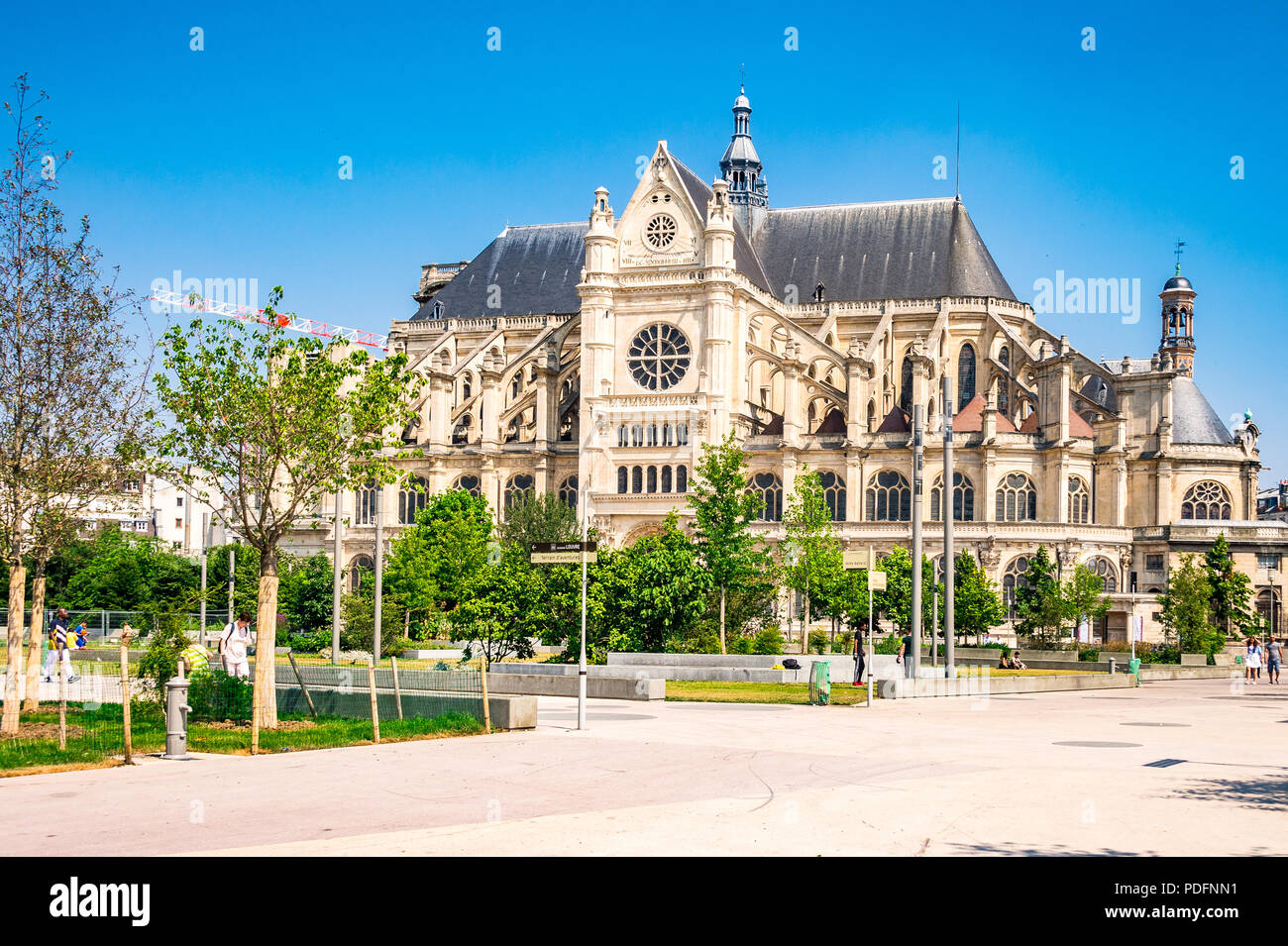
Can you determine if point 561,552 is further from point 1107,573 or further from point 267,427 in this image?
point 1107,573

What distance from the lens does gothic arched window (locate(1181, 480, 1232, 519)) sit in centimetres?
7312

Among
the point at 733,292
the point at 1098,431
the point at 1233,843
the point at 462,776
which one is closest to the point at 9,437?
the point at 462,776

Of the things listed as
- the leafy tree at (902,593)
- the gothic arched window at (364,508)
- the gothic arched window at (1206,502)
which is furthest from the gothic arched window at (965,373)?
the gothic arched window at (364,508)

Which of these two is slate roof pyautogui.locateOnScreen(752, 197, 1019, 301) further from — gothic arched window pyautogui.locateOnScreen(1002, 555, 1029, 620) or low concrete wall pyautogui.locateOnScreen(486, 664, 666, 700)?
low concrete wall pyautogui.locateOnScreen(486, 664, 666, 700)

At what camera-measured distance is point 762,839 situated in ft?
40.2

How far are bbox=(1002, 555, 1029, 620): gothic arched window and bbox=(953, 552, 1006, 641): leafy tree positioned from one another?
503 centimetres

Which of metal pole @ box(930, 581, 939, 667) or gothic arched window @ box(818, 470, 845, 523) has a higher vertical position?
gothic arched window @ box(818, 470, 845, 523)

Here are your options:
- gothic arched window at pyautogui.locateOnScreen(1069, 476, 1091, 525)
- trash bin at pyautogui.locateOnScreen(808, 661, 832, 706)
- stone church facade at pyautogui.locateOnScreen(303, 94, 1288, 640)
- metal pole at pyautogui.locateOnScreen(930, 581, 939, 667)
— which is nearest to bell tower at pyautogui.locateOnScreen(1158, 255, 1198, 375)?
stone church facade at pyautogui.locateOnScreen(303, 94, 1288, 640)

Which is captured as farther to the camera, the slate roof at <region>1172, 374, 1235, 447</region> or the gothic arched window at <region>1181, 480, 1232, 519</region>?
the slate roof at <region>1172, 374, 1235, 447</region>

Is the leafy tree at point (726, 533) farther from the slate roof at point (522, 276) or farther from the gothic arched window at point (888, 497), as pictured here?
the slate roof at point (522, 276)

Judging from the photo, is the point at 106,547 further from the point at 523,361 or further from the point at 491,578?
the point at 491,578

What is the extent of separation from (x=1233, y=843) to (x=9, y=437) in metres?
18.9

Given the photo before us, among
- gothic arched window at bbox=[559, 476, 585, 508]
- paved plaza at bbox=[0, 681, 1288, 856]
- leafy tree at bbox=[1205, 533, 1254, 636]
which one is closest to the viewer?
paved plaza at bbox=[0, 681, 1288, 856]

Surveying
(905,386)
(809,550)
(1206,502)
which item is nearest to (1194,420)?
(1206,502)
